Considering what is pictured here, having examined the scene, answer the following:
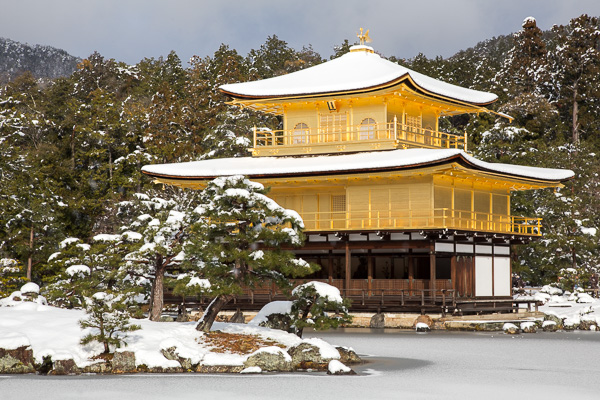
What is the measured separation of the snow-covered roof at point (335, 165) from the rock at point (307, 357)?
565 inches

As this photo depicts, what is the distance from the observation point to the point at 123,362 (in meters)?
21.6

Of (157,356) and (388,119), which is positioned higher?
(388,119)

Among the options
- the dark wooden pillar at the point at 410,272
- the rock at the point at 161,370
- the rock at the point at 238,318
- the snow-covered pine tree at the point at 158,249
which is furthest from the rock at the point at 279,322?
the dark wooden pillar at the point at 410,272

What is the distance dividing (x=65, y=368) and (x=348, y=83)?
77.8 ft

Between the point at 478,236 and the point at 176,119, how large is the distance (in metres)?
28.7

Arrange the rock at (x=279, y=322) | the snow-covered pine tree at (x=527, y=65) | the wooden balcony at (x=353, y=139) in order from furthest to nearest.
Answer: the snow-covered pine tree at (x=527, y=65)
the wooden balcony at (x=353, y=139)
the rock at (x=279, y=322)

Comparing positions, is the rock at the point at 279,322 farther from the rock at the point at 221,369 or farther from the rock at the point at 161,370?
the rock at the point at 161,370

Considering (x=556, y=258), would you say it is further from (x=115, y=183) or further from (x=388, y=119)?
(x=115, y=183)

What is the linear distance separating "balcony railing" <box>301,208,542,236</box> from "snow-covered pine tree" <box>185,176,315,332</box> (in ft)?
39.3

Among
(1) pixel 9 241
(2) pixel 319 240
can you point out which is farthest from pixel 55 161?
(2) pixel 319 240

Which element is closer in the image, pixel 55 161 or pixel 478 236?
pixel 478 236

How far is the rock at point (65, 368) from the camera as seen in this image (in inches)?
840

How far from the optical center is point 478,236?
38.1m

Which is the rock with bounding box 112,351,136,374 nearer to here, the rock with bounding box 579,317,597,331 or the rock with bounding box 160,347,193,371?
the rock with bounding box 160,347,193,371
